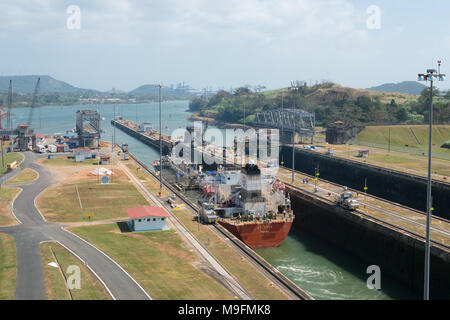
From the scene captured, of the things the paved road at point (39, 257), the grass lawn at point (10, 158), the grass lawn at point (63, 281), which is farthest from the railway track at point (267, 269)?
the grass lawn at point (10, 158)

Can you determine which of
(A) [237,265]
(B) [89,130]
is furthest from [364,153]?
(B) [89,130]

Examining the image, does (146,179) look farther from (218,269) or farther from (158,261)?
(218,269)

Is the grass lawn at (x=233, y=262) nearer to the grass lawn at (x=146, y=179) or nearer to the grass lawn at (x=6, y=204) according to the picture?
the grass lawn at (x=146, y=179)

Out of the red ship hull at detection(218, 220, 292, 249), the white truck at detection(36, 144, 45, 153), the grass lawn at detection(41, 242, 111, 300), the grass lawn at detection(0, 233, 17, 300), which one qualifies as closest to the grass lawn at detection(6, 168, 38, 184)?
the white truck at detection(36, 144, 45, 153)

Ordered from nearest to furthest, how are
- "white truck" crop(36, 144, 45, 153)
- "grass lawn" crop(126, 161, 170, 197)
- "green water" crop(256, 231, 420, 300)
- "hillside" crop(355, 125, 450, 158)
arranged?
"green water" crop(256, 231, 420, 300), "grass lawn" crop(126, 161, 170, 197), "white truck" crop(36, 144, 45, 153), "hillside" crop(355, 125, 450, 158)

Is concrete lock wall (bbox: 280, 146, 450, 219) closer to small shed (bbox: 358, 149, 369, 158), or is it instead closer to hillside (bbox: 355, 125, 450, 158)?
small shed (bbox: 358, 149, 369, 158)
